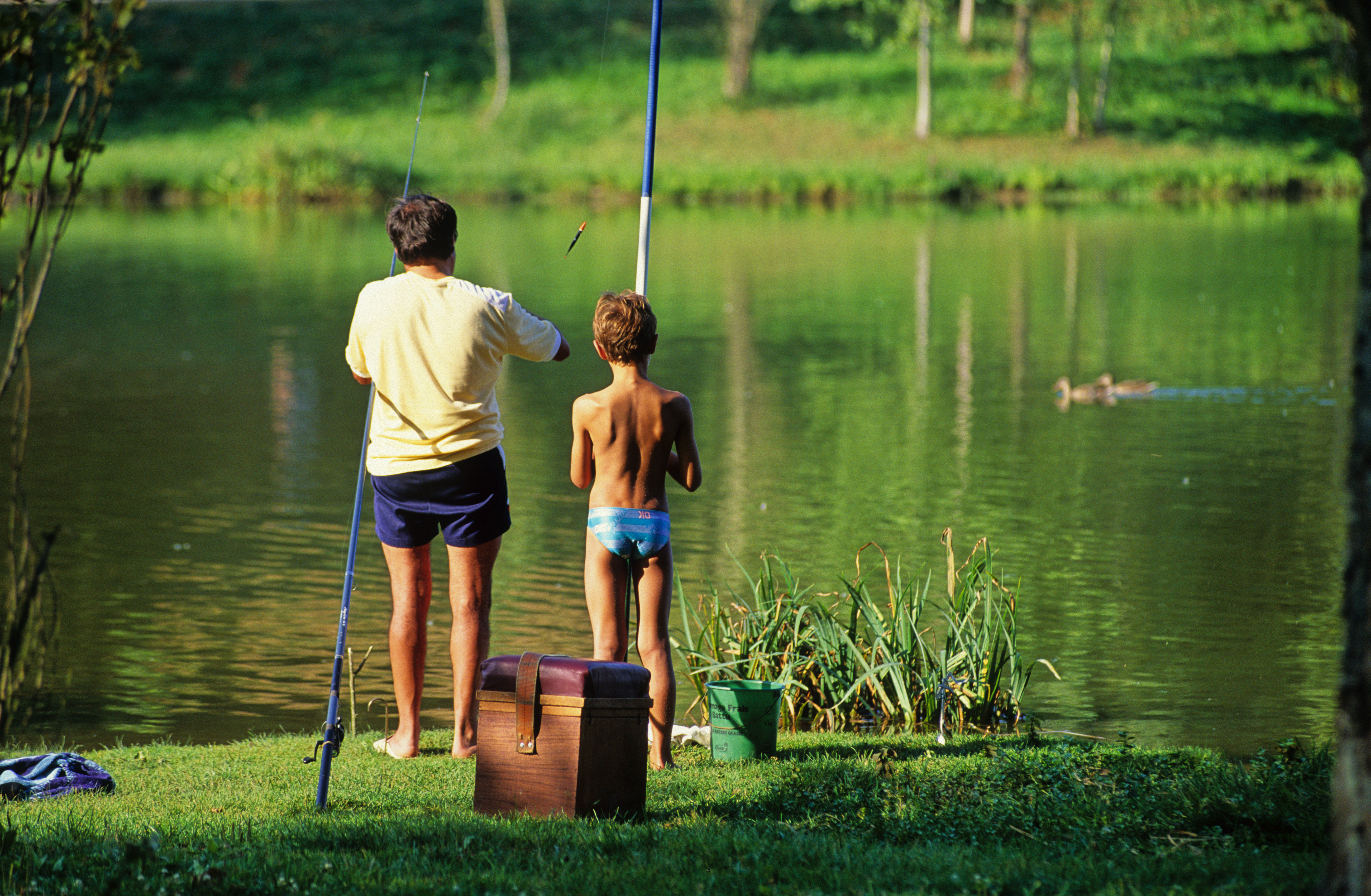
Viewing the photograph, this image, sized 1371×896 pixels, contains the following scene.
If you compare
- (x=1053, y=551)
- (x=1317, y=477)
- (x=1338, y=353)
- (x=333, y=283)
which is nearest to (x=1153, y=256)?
(x=1338, y=353)

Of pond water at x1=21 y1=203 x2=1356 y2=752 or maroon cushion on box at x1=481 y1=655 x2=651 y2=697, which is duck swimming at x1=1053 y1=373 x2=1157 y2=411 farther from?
maroon cushion on box at x1=481 y1=655 x2=651 y2=697

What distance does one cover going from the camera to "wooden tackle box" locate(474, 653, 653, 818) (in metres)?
4.67

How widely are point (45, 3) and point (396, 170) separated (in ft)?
141

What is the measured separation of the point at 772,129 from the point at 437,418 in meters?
47.0

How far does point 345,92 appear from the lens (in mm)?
56500

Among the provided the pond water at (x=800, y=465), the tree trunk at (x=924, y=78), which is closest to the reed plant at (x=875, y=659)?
the pond water at (x=800, y=465)

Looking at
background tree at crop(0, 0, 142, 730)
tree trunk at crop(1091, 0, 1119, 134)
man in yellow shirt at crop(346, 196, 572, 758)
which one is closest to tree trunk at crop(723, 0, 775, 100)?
tree trunk at crop(1091, 0, 1119, 134)

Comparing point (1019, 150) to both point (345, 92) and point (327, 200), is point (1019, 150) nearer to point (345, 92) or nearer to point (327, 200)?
point (327, 200)

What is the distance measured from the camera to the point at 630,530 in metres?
5.45

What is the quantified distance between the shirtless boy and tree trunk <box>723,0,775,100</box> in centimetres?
Answer: 4935

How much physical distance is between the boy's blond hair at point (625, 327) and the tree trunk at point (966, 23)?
56878 mm

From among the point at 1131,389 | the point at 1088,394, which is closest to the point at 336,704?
the point at 1088,394

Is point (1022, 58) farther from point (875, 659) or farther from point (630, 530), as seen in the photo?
point (630, 530)

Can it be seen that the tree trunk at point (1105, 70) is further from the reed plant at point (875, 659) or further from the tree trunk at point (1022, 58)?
the reed plant at point (875, 659)
